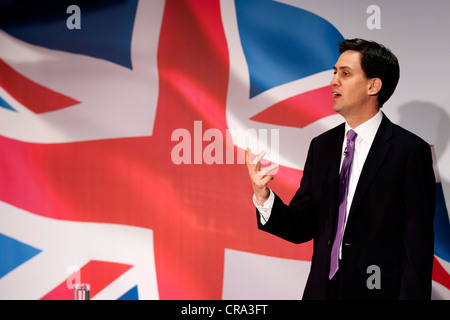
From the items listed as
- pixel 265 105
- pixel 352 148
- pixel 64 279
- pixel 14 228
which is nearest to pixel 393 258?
pixel 352 148

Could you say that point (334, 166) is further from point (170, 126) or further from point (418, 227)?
point (170, 126)

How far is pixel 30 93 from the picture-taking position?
3.09 meters

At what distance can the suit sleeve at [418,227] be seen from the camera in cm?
180

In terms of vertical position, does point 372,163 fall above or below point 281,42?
below

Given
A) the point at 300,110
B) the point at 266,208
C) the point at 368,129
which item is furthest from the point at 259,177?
the point at 300,110

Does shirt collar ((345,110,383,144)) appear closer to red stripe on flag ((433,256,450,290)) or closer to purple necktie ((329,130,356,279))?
purple necktie ((329,130,356,279))

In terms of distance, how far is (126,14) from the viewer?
3014mm

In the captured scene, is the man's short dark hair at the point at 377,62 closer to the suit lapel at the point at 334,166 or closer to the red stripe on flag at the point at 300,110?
the suit lapel at the point at 334,166

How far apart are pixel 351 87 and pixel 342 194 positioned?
427mm

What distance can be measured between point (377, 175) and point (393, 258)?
11.4 inches

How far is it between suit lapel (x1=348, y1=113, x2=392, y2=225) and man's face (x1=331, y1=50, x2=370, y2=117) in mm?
162

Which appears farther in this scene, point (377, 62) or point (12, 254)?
point (12, 254)

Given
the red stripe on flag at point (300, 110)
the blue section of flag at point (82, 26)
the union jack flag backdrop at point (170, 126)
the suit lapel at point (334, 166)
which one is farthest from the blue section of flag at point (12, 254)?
the suit lapel at point (334, 166)

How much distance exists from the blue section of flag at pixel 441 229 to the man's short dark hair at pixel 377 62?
0.87 metres
